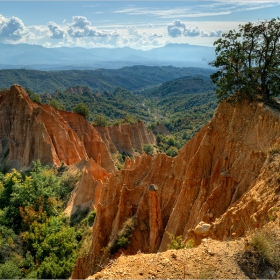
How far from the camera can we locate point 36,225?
84.0ft

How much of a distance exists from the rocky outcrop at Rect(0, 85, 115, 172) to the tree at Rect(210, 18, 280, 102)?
26.2m

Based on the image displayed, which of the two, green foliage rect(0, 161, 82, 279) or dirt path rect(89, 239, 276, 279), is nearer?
dirt path rect(89, 239, 276, 279)

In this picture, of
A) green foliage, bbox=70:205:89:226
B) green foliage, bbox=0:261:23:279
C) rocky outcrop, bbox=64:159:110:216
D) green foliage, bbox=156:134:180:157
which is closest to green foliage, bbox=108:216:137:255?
green foliage, bbox=0:261:23:279

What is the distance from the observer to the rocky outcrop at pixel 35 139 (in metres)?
38.4

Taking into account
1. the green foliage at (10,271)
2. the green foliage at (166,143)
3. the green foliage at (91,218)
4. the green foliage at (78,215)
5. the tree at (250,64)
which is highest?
the tree at (250,64)

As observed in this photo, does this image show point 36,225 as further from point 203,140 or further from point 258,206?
point 258,206

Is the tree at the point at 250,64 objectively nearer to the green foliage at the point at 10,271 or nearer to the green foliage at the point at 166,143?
the green foliage at the point at 10,271

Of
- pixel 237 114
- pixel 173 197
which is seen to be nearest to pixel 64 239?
pixel 173 197

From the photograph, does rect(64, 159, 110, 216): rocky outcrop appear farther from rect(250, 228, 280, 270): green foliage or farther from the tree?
rect(250, 228, 280, 270): green foliage

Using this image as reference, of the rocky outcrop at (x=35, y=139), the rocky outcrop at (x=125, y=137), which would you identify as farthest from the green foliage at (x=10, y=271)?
the rocky outcrop at (x=125, y=137)

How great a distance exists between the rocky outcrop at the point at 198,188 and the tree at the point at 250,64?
1.01 meters

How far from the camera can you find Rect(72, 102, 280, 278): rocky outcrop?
12141 millimetres

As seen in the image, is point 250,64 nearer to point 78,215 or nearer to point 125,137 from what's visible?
point 78,215

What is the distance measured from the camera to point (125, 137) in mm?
60312
